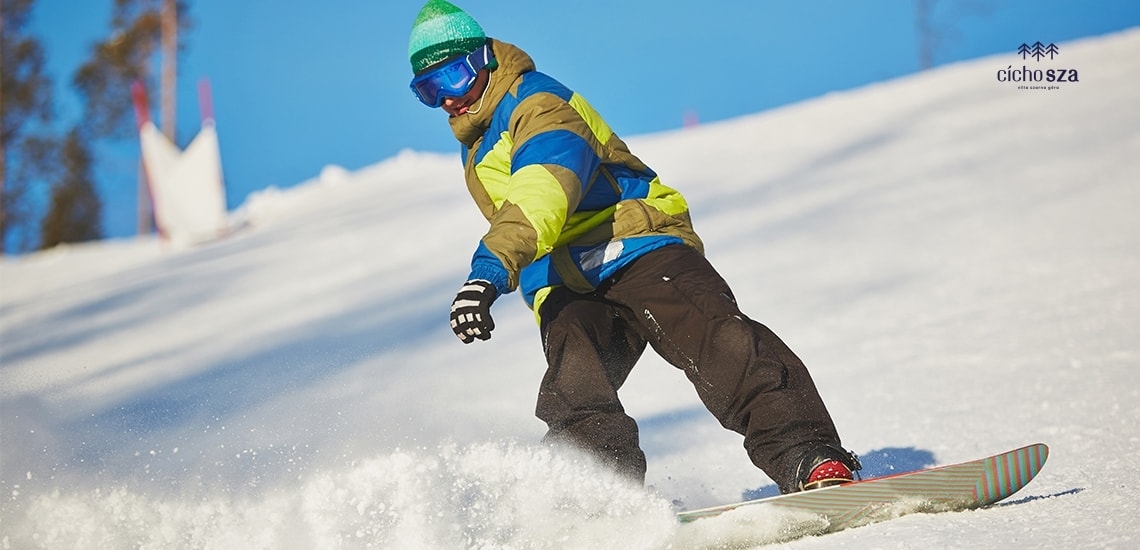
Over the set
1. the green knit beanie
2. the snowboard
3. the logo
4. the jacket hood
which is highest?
the logo

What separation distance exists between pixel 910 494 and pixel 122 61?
1273 inches

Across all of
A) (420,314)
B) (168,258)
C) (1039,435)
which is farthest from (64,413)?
(168,258)

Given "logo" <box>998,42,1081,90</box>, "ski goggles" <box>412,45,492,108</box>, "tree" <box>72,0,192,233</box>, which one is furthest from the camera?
"tree" <box>72,0,192,233</box>

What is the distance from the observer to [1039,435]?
434 cm

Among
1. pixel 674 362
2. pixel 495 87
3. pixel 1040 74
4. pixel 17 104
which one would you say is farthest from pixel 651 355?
pixel 17 104

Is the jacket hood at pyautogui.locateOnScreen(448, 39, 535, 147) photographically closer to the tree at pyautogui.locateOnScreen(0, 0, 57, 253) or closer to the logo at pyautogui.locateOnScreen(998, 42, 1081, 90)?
the logo at pyautogui.locateOnScreen(998, 42, 1081, 90)

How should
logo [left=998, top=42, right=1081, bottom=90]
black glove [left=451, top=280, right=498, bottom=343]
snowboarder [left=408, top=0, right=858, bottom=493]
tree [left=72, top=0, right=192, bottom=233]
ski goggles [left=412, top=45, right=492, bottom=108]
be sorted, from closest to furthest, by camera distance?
black glove [left=451, top=280, right=498, bottom=343]
snowboarder [left=408, top=0, right=858, bottom=493]
ski goggles [left=412, top=45, right=492, bottom=108]
logo [left=998, top=42, right=1081, bottom=90]
tree [left=72, top=0, right=192, bottom=233]

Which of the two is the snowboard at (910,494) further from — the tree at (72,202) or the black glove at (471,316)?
the tree at (72,202)

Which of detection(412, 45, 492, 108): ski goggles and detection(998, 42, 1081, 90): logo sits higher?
detection(998, 42, 1081, 90): logo

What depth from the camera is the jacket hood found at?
3.22 m

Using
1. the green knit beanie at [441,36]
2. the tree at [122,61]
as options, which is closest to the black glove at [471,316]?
the green knit beanie at [441,36]

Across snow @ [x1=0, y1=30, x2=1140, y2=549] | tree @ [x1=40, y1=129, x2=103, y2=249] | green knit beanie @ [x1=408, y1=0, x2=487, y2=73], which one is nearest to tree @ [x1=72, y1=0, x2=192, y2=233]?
tree @ [x1=40, y1=129, x2=103, y2=249]

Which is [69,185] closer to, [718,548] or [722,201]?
[722,201]

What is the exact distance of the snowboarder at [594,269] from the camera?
9.52 feet
